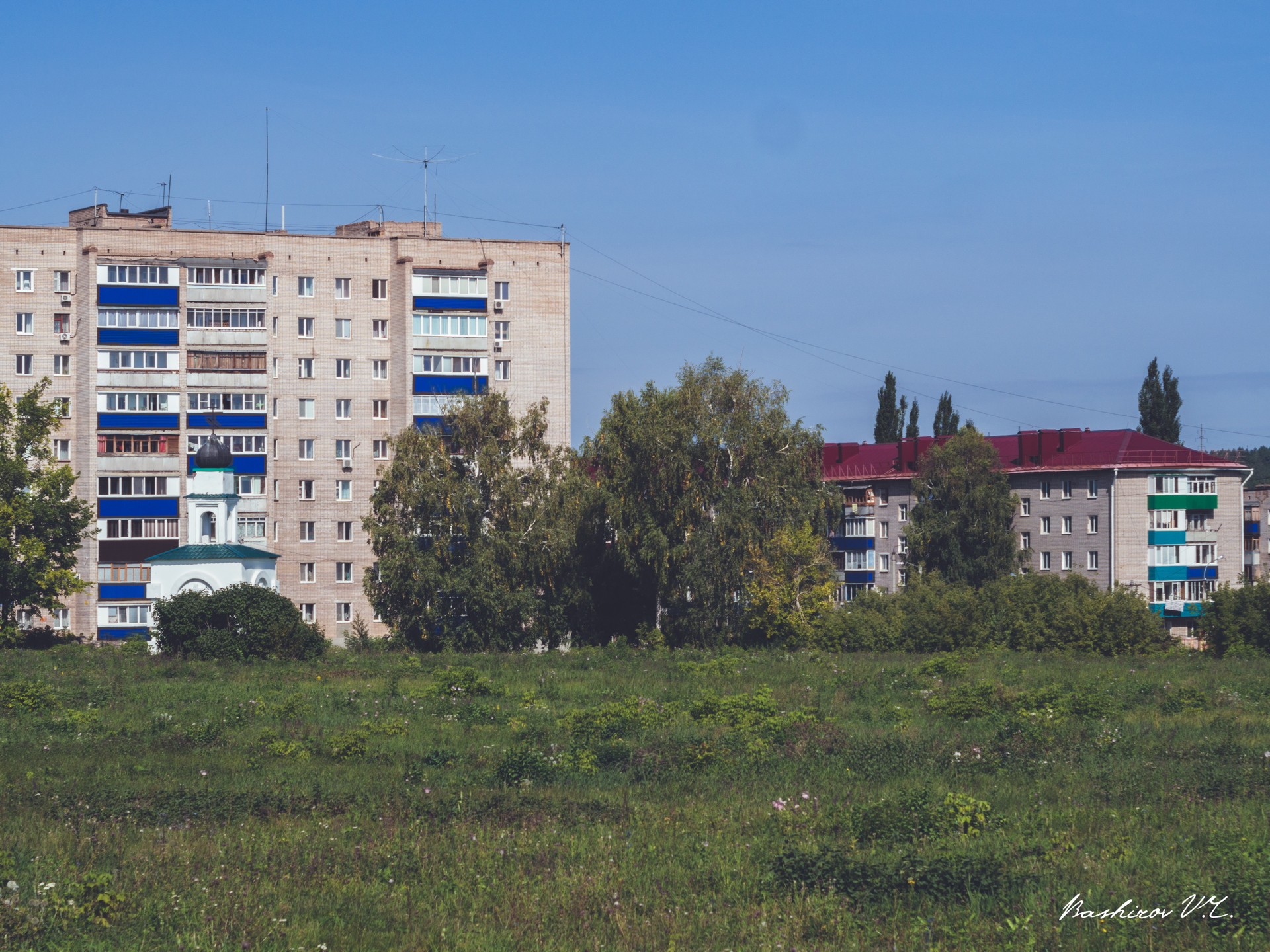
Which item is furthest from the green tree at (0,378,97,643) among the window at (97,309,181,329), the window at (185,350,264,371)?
the window at (97,309,181,329)

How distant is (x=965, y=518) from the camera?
7444 cm

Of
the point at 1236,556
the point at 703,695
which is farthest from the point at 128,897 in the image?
the point at 1236,556

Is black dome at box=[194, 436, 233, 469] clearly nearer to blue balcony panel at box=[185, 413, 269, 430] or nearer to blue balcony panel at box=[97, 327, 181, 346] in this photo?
blue balcony panel at box=[185, 413, 269, 430]

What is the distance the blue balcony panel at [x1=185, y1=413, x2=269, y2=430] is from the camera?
74.6 m

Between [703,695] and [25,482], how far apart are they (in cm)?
3479

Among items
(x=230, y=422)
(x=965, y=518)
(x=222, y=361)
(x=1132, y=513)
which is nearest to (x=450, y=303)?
(x=222, y=361)

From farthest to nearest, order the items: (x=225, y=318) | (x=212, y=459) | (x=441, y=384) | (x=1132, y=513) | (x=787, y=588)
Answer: (x=1132, y=513), (x=441, y=384), (x=225, y=318), (x=787, y=588), (x=212, y=459)

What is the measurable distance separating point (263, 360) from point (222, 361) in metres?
2.23

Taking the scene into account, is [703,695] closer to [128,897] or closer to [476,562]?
[128,897]

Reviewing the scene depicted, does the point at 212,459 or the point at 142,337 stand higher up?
the point at 142,337

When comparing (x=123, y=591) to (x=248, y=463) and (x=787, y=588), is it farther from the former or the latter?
(x=787, y=588)

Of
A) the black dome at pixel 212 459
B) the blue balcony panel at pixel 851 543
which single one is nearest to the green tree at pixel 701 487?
the black dome at pixel 212 459

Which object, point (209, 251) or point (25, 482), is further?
point (209, 251)

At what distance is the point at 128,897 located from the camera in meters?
13.1
